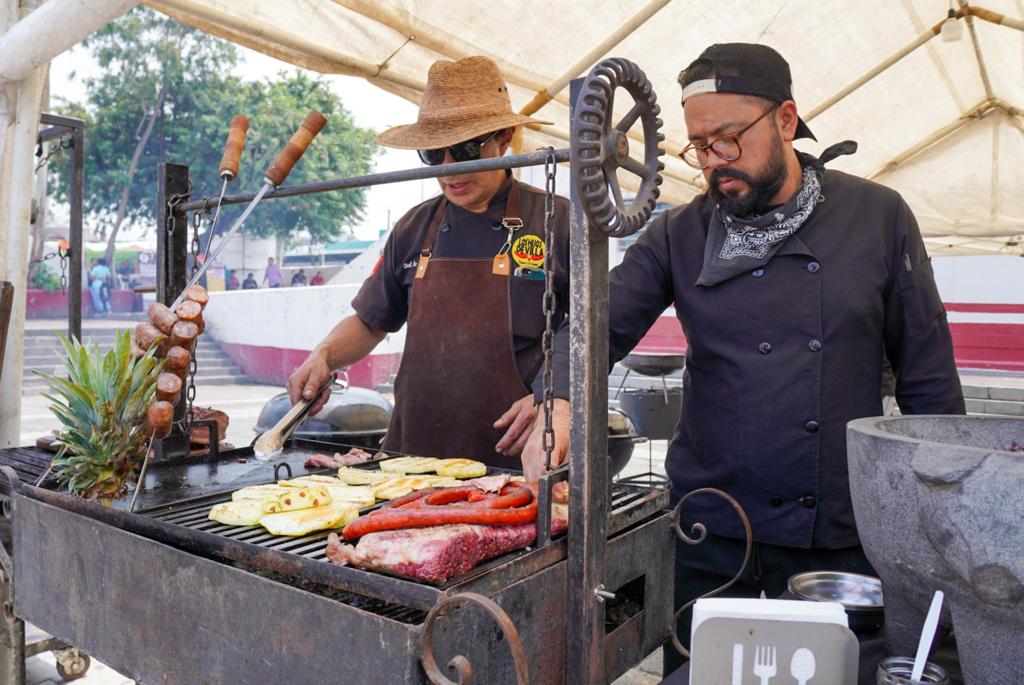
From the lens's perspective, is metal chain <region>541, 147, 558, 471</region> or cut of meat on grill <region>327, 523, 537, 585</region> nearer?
cut of meat on grill <region>327, 523, 537, 585</region>

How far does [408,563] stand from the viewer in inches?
60.4

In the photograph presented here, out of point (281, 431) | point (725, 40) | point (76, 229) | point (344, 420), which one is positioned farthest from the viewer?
point (76, 229)

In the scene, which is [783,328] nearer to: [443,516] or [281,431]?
[443,516]

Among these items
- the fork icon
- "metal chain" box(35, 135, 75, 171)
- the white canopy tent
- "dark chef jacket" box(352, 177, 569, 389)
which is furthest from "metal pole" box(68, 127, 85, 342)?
the fork icon

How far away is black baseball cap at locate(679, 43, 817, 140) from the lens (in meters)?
2.42

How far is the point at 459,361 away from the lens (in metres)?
3.12

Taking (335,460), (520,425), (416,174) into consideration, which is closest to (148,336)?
(335,460)

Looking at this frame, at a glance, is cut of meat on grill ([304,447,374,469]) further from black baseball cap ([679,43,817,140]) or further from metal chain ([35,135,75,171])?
metal chain ([35,135,75,171])

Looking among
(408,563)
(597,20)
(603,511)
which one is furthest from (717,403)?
(597,20)

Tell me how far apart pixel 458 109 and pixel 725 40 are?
248 centimetres

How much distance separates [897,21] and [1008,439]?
4201 millimetres

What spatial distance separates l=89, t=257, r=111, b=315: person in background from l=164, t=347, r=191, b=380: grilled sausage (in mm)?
30813

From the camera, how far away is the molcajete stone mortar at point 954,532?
1047 mm

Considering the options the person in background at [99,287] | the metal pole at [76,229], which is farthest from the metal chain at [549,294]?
the person in background at [99,287]
